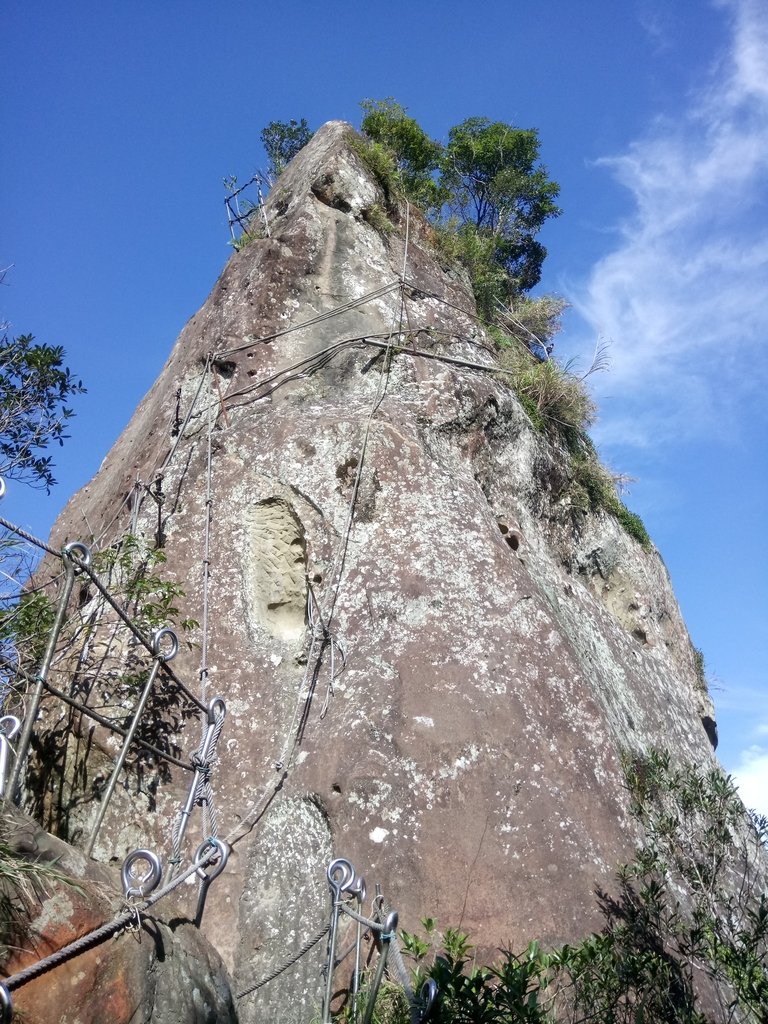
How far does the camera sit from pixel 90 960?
3564 millimetres

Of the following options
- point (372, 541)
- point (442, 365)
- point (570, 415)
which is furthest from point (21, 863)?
point (570, 415)

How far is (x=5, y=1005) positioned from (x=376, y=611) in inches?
194

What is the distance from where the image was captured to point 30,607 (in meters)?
6.96

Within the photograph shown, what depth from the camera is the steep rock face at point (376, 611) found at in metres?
6.28

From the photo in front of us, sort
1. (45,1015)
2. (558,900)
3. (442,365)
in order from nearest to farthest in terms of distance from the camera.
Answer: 1. (45,1015)
2. (558,900)
3. (442,365)

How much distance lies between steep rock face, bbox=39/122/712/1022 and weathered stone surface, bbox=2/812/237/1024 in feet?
7.14

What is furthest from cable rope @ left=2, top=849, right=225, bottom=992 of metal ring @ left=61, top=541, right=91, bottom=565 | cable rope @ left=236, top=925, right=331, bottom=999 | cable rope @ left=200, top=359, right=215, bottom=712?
cable rope @ left=200, top=359, right=215, bottom=712

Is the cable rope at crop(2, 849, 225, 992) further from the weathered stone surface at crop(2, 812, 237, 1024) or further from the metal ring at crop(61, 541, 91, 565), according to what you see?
the metal ring at crop(61, 541, 91, 565)

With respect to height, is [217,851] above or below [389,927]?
above

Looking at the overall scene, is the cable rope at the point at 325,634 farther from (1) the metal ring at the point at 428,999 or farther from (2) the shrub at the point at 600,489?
(2) the shrub at the point at 600,489

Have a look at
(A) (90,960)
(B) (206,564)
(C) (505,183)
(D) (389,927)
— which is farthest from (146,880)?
(C) (505,183)

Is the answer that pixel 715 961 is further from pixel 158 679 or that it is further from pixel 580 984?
pixel 158 679

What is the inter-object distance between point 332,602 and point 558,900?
3.09m

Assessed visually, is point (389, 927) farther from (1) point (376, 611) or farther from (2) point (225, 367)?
(2) point (225, 367)
